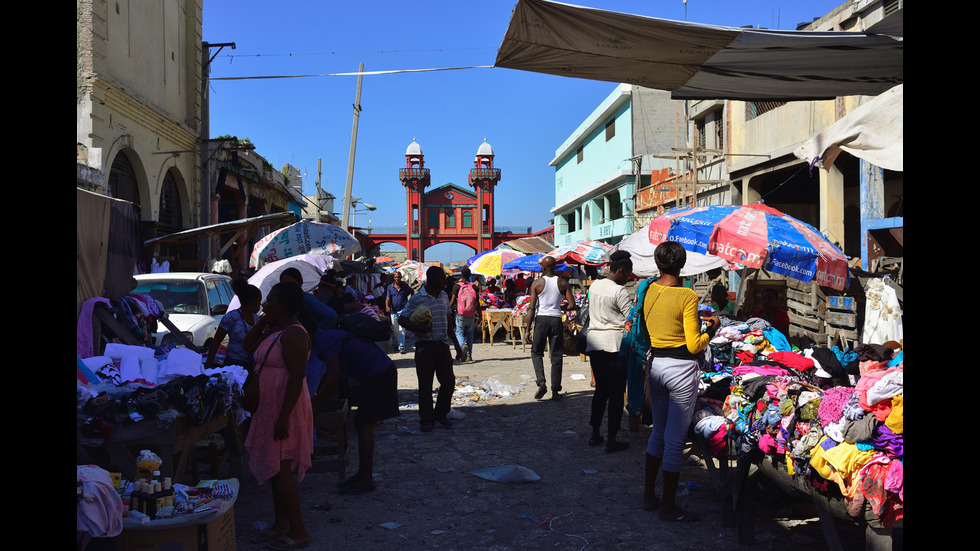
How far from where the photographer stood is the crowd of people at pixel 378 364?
4.43 metres

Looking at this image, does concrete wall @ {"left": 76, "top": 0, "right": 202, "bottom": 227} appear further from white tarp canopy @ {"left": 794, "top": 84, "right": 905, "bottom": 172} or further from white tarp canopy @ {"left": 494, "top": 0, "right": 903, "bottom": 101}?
white tarp canopy @ {"left": 794, "top": 84, "right": 905, "bottom": 172}

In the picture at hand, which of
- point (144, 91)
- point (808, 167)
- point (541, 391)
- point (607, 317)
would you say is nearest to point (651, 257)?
point (541, 391)

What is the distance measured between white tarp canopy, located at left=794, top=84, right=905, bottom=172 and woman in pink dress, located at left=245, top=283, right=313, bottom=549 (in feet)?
11.5

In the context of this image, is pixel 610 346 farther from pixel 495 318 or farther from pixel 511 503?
pixel 495 318

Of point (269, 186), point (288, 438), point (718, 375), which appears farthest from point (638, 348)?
point (269, 186)

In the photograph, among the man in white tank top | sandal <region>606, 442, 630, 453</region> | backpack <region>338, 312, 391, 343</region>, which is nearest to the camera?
backpack <region>338, 312, 391, 343</region>

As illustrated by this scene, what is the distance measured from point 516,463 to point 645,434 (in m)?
1.77

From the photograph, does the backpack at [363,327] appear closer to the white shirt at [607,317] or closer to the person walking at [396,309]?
the white shirt at [607,317]

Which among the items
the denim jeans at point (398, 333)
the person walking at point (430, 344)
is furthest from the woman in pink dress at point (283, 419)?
the denim jeans at point (398, 333)

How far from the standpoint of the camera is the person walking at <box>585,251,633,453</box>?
6.89m

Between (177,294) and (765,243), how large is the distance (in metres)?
8.43

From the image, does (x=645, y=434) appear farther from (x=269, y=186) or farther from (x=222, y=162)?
(x=269, y=186)

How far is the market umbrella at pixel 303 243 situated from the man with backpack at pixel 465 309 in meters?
2.32

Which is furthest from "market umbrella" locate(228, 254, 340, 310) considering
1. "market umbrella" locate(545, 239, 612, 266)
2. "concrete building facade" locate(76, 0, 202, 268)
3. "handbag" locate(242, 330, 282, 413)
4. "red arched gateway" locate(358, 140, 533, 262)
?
"red arched gateway" locate(358, 140, 533, 262)
